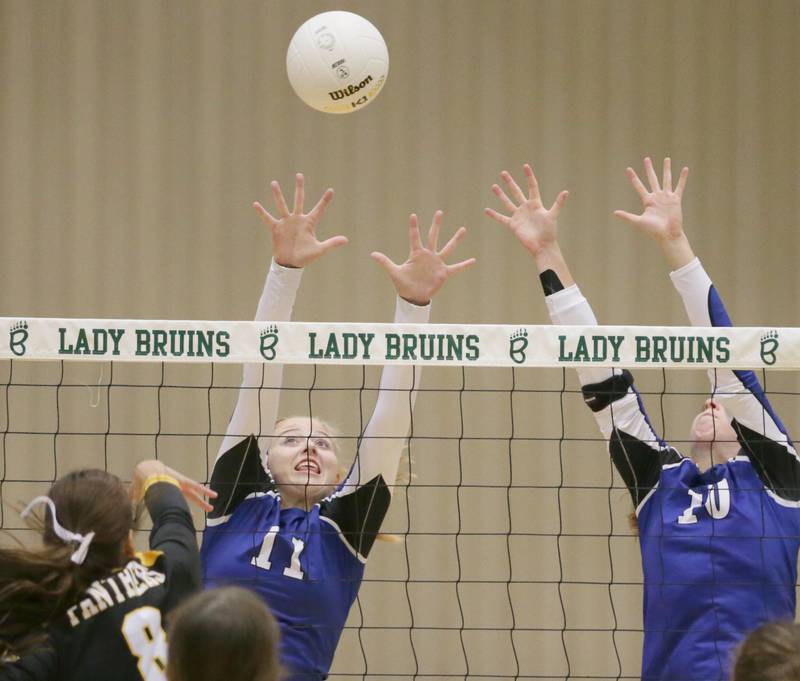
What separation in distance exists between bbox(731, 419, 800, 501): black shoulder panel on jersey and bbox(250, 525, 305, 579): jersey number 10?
4.85ft

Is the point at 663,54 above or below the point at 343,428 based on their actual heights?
above

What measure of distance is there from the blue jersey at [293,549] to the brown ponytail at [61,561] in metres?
1.03

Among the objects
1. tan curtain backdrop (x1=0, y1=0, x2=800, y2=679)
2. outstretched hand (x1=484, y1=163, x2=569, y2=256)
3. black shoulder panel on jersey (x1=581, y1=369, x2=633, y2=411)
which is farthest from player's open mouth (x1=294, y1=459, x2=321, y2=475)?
tan curtain backdrop (x1=0, y1=0, x2=800, y2=679)

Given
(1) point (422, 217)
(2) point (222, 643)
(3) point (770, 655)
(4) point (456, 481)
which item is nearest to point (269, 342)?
(2) point (222, 643)

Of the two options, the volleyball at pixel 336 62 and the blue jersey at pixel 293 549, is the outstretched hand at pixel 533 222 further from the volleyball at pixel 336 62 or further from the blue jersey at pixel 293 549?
the blue jersey at pixel 293 549

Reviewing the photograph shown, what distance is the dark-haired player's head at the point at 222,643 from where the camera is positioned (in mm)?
2057

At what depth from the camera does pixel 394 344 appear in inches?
144

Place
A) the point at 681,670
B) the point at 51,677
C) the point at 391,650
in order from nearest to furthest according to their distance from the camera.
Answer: the point at 51,677 < the point at 681,670 < the point at 391,650

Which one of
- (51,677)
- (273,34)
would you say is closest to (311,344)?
(51,677)

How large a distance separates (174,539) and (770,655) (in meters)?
1.43

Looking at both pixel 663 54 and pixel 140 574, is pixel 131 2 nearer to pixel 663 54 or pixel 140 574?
pixel 663 54

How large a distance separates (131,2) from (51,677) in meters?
5.51

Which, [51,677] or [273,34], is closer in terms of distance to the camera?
[51,677]

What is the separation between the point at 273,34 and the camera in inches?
283
